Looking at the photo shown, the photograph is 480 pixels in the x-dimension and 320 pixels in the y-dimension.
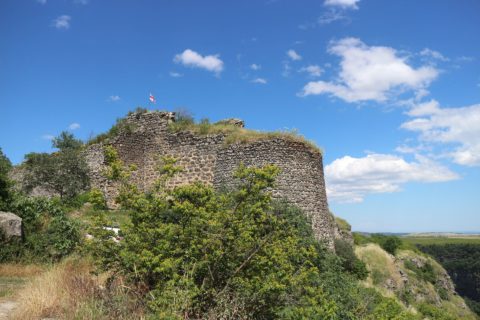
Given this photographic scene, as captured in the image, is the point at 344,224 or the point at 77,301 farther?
the point at 344,224

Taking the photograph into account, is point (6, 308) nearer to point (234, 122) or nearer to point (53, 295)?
point (53, 295)

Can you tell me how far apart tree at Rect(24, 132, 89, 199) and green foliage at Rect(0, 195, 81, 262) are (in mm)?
6151

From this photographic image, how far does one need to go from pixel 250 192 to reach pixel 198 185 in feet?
3.04

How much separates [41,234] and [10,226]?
0.97m

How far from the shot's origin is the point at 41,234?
39.0ft

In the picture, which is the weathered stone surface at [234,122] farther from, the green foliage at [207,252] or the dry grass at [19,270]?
the green foliage at [207,252]

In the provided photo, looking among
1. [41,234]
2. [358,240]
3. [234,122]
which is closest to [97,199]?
[41,234]

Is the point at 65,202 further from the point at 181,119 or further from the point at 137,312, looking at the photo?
the point at 137,312

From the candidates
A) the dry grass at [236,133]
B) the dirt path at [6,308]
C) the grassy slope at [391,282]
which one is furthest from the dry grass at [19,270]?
the grassy slope at [391,282]

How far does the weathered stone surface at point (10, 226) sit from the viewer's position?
433 inches

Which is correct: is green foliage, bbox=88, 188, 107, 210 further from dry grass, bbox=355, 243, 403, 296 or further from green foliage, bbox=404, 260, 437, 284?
green foliage, bbox=404, 260, 437, 284

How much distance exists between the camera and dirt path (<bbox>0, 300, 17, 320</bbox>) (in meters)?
6.19

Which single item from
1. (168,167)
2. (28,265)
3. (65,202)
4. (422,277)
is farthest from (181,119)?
(422,277)

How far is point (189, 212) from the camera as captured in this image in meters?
6.39
